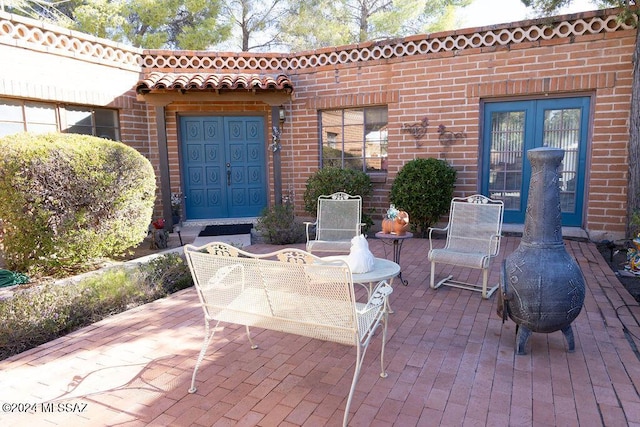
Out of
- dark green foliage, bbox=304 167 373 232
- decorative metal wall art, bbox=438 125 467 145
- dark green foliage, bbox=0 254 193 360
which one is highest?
decorative metal wall art, bbox=438 125 467 145

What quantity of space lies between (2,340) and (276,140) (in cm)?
529

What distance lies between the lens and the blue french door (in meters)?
6.07

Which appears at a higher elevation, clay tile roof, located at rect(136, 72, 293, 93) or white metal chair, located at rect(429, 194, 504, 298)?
clay tile roof, located at rect(136, 72, 293, 93)

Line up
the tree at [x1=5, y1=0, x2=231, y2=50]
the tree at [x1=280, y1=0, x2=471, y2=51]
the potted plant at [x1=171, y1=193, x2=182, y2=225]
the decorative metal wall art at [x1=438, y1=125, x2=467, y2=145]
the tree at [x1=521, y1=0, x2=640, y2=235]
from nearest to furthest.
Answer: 1. the tree at [x1=521, y1=0, x2=640, y2=235]
2. the decorative metal wall art at [x1=438, y1=125, x2=467, y2=145]
3. the potted plant at [x1=171, y1=193, x2=182, y2=225]
4. the tree at [x1=5, y1=0, x2=231, y2=50]
5. the tree at [x1=280, y1=0, x2=471, y2=51]

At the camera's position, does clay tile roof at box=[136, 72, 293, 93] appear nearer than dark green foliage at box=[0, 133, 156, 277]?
No

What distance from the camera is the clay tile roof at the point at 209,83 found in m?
6.62

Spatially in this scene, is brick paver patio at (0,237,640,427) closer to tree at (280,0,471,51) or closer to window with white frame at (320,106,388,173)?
window with white frame at (320,106,388,173)

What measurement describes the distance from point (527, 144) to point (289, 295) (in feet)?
17.9

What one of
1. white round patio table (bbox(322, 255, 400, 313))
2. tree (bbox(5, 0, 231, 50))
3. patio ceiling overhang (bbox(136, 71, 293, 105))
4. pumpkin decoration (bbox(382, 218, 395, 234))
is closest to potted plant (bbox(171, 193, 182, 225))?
patio ceiling overhang (bbox(136, 71, 293, 105))

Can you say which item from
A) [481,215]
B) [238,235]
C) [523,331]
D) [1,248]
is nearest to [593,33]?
[481,215]

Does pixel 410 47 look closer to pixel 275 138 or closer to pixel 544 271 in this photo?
pixel 275 138

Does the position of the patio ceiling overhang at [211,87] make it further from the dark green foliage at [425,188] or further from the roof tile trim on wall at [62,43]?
the dark green foliage at [425,188]

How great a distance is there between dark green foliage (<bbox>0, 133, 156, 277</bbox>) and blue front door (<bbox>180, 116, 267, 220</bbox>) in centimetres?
258

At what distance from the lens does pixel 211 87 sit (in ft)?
22.1
